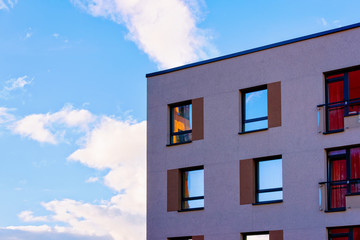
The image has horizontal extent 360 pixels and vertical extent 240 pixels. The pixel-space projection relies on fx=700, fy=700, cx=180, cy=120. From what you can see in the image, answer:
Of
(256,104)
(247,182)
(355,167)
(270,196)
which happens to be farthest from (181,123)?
(355,167)

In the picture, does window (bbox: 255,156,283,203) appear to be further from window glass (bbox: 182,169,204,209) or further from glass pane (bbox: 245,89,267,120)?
window glass (bbox: 182,169,204,209)

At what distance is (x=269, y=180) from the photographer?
2242 centimetres

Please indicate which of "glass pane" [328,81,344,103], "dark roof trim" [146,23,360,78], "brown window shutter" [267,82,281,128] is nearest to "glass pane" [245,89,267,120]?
"brown window shutter" [267,82,281,128]

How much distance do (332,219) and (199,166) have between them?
5328 mm

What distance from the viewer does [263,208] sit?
22.1 metres

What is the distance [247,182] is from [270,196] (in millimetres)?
896

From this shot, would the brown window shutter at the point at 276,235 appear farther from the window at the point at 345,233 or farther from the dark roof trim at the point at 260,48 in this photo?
the dark roof trim at the point at 260,48

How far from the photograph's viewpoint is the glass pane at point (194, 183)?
24000mm

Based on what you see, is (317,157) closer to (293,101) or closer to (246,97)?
(293,101)

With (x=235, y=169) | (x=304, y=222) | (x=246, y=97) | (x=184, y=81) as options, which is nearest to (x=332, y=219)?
(x=304, y=222)

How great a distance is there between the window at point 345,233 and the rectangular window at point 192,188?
487cm

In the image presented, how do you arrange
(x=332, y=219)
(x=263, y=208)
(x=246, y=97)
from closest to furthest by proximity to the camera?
(x=332, y=219) < (x=263, y=208) < (x=246, y=97)

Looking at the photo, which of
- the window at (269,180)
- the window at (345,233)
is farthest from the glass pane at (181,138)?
the window at (345,233)

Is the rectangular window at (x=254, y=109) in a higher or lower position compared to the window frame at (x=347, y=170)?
higher
